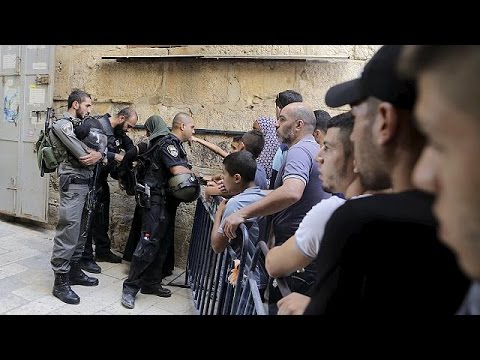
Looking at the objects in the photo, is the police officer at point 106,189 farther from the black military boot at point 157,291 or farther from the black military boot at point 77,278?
the black military boot at point 157,291

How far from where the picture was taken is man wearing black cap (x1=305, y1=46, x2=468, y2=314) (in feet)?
2.48

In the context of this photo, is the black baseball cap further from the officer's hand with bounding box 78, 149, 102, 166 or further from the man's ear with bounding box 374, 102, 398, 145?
the officer's hand with bounding box 78, 149, 102, 166

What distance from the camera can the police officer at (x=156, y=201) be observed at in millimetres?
2867

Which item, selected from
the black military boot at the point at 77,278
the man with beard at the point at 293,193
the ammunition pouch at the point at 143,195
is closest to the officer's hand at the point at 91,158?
the ammunition pouch at the point at 143,195

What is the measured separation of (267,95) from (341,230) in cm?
287

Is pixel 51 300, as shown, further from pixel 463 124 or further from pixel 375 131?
pixel 463 124

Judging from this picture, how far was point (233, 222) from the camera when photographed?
1.74 meters

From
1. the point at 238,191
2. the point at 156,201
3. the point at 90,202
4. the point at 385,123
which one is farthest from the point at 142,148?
the point at 385,123

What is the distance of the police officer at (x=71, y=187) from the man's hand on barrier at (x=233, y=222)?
168 cm

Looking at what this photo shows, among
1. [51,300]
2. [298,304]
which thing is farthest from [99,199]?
[298,304]

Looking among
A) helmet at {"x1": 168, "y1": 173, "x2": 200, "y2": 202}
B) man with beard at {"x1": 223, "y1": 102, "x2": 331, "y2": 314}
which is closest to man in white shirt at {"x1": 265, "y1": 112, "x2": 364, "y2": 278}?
man with beard at {"x1": 223, "y1": 102, "x2": 331, "y2": 314}

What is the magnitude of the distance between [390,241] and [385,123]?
0.25m

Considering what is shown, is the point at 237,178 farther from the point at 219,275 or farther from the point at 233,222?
the point at 219,275

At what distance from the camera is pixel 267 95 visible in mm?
3500
